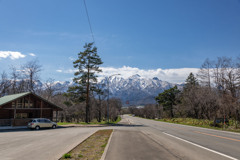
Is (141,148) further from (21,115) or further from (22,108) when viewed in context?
(21,115)

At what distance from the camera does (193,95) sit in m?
43.8

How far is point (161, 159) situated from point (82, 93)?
3180cm

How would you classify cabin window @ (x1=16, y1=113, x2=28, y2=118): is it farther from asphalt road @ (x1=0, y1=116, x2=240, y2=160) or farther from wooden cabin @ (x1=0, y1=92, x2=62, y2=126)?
asphalt road @ (x1=0, y1=116, x2=240, y2=160)

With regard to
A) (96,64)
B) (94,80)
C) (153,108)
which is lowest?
(153,108)

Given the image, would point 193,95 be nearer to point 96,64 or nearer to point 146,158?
point 96,64

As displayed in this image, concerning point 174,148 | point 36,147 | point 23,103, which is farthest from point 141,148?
point 23,103

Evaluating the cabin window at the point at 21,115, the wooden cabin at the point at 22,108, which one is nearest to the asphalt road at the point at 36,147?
the wooden cabin at the point at 22,108

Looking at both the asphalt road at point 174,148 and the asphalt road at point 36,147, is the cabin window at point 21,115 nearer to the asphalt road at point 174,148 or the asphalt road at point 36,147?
the asphalt road at point 36,147

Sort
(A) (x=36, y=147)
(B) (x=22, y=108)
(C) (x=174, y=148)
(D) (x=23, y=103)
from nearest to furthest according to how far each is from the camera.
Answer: (C) (x=174, y=148), (A) (x=36, y=147), (B) (x=22, y=108), (D) (x=23, y=103)

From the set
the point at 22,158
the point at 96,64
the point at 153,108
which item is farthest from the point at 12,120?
the point at 153,108

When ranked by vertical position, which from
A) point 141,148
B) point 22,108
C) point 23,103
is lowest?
point 141,148

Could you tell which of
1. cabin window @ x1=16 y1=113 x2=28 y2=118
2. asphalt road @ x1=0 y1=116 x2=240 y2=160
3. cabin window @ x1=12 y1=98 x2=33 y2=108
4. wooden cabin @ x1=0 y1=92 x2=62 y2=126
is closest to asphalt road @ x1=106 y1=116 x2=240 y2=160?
asphalt road @ x1=0 y1=116 x2=240 y2=160

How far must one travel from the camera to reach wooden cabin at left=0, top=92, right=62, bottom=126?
89.4 ft

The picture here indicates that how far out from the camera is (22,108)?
97.4ft
